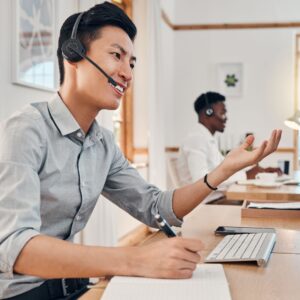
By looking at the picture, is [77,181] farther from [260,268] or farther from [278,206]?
[278,206]

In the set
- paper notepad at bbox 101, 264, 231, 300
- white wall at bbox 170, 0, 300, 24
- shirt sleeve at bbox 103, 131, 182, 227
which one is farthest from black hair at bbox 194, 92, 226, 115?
paper notepad at bbox 101, 264, 231, 300

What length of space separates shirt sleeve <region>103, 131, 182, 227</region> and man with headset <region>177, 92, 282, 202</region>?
1.83 metres

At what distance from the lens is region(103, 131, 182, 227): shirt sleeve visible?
5.37 feet

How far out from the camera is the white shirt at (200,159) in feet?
11.7

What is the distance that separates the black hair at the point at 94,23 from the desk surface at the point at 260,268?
58cm

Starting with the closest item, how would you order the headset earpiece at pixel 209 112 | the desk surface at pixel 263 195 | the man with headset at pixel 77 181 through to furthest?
the man with headset at pixel 77 181 → the desk surface at pixel 263 195 → the headset earpiece at pixel 209 112

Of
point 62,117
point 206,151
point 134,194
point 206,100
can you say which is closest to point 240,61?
point 206,100

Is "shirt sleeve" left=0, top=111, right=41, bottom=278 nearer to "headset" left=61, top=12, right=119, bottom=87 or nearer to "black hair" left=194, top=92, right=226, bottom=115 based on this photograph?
"headset" left=61, top=12, right=119, bottom=87

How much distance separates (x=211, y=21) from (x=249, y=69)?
78 centimetres

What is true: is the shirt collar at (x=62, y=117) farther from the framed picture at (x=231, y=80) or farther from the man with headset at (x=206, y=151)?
the framed picture at (x=231, y=80)

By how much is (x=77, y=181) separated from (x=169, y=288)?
21.8 inches

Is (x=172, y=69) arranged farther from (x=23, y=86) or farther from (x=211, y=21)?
(x=23, y=86)

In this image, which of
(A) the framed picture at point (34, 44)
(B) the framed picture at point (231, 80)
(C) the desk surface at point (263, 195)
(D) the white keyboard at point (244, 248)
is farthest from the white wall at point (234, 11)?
(D) the white keyboard at point (244, 248)

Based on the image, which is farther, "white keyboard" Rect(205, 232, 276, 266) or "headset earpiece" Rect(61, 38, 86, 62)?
"headset earpiece" Rect(61, 38, 86, 62)
